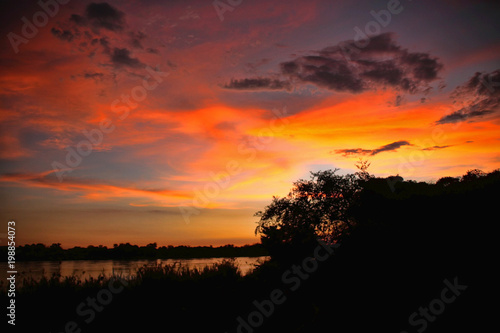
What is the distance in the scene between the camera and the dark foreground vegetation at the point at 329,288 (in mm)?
9836

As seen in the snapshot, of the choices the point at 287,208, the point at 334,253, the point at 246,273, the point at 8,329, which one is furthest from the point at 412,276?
the point at 287,208

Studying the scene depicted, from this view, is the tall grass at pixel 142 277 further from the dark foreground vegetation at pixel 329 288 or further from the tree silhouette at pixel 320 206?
the tree silhouette at pixel 320 206

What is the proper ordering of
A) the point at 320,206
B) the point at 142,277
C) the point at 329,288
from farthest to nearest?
the point at 320,206
the point at 329,288
the point at 142,277

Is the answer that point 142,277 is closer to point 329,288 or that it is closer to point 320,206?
point 329,288

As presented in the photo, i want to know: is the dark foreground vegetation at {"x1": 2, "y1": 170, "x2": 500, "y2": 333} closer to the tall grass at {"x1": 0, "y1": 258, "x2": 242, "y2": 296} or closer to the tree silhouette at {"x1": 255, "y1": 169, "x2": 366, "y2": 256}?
the tall grass at {"x1": 0, "y1": 258, "x2": 242, "y2": 296}

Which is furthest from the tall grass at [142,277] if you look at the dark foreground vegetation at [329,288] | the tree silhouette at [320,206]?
the tree silhouette at [320,206]

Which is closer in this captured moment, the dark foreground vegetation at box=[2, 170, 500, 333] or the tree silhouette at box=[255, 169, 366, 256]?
the dark foreground vegetation at box=[2, 170, 500, 333]

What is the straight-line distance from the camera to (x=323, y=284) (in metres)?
12.8

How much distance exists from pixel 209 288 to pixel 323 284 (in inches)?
182

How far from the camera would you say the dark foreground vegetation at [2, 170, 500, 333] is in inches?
387

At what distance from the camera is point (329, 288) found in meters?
12.6

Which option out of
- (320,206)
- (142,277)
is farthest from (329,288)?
(320,206)

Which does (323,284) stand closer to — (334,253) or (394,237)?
(334,253)

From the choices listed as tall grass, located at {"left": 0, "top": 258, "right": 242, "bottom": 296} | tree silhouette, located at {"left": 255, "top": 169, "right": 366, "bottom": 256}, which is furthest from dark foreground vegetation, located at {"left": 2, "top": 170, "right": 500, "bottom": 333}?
tree silhouette, located at {"left": 255, "top": 169, "right": 366, "bottom": 256}
